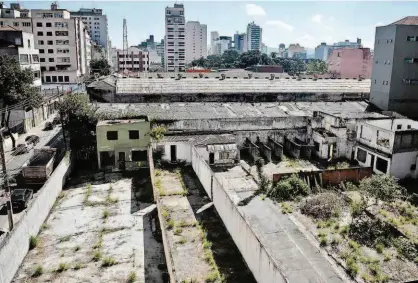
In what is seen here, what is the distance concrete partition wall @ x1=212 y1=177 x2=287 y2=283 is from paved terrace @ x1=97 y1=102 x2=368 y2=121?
51.0 ft

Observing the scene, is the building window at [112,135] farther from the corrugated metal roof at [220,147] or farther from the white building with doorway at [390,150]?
the white building with doorway at [390,150]

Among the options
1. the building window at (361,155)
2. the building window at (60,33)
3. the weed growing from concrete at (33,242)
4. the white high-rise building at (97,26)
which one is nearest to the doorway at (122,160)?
the weed growing from concrete at (33,242)

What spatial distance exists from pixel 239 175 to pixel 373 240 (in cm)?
1085

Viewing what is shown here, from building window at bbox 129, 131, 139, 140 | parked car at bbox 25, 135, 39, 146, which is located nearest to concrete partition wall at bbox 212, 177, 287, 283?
building window at bbox 129, 131, 139, 140

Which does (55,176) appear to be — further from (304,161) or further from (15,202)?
(304,161)

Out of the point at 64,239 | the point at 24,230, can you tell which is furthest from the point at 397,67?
the point at 24,230

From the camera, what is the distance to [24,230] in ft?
61.5

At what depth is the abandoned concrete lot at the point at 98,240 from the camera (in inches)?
685

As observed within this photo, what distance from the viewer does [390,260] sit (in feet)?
60.0

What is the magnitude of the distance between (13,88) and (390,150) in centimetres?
3393

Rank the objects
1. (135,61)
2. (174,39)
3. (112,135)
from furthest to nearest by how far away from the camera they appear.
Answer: (174,39)
(135,61)
(112,135)

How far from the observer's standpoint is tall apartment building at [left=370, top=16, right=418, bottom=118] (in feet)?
→ 135

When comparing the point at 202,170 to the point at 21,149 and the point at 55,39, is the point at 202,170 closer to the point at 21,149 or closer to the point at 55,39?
the point at 21,149

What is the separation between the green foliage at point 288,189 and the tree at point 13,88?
24.9 m
